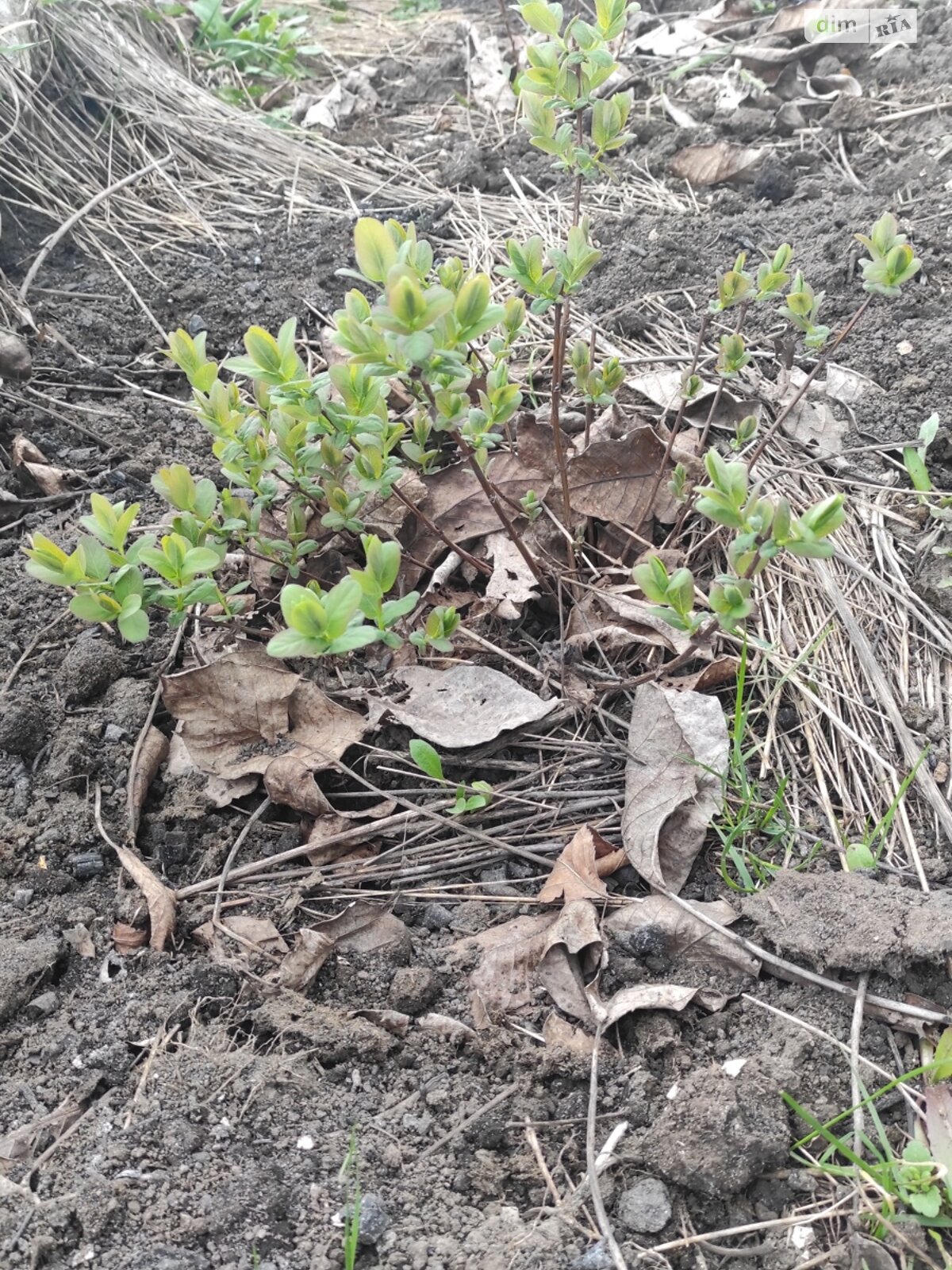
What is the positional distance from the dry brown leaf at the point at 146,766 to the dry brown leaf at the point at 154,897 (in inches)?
3.3

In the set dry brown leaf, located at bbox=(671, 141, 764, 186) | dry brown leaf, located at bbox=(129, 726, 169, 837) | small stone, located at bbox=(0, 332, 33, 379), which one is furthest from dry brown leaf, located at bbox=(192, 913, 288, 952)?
dry brown leaf, located at bbox=(671, 141, 764, 186)

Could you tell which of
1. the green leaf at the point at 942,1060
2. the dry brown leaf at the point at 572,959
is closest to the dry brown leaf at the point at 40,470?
the dry brown leaf at the point at 572,959

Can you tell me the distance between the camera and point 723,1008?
5.74 feet

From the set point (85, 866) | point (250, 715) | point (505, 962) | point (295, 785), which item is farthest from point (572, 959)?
point (85, 866)

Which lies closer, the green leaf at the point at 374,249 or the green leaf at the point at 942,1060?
the green leaf at the point at 942,1060

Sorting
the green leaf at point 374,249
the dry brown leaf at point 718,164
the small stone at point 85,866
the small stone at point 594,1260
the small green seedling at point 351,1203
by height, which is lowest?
the small stone at point 594,1260

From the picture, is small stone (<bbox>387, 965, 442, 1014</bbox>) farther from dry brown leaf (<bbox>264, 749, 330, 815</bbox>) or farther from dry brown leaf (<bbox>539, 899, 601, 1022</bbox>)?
dry brown leaf (<bbox>264, 749, 330, 815</bbox>)

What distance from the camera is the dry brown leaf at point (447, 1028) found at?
1.72 meters

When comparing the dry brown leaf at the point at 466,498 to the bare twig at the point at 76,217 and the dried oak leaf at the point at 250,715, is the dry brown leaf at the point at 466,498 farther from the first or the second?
the bare twig at the point at 76,217

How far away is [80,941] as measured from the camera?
6.15ft

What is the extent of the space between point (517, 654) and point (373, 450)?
623 mm

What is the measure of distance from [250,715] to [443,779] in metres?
0.50

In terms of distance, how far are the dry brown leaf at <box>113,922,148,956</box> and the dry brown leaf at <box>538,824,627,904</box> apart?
0.80m

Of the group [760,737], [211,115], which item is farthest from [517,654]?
[211,115]
